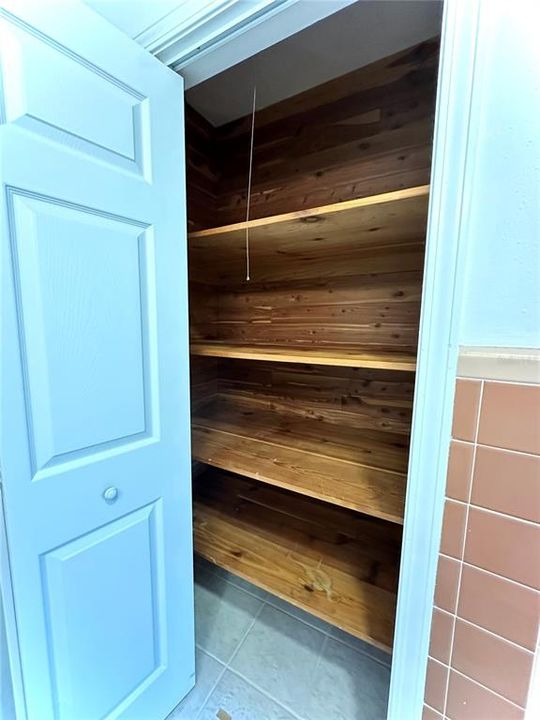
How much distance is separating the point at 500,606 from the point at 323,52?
70.7 inches

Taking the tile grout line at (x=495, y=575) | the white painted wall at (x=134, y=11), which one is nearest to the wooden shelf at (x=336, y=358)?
the tile grout line at (x=495, y=575)

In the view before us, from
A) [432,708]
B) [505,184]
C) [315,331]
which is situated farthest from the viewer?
[315,331]

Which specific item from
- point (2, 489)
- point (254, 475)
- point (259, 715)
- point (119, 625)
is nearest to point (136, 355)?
point (2, 489)

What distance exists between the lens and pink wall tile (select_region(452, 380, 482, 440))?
0.63m

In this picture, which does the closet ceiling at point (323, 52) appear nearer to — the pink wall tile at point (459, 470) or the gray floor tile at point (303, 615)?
the pink wall tile at point (459, 470)

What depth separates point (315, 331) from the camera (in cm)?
152

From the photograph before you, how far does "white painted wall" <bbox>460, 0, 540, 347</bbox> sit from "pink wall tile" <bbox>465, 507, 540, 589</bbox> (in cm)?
35

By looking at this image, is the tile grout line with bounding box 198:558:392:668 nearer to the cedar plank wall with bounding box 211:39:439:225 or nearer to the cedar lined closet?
the cedar lined closet

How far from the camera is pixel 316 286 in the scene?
4.96 ft

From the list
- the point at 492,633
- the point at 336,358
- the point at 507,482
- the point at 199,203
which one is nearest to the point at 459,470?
the point at 507,482

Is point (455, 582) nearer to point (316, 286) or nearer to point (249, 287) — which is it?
point (316, 286)

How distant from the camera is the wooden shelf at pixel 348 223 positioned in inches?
34.1

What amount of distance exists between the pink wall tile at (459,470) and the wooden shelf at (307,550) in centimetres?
64

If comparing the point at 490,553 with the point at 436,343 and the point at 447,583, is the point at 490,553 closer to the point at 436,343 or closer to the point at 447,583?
the point at 447,583
